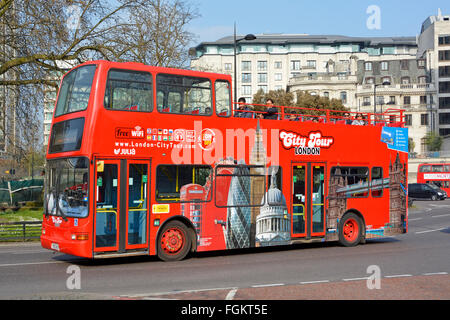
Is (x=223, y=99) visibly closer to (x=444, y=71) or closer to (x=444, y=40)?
(x=444, y=71)

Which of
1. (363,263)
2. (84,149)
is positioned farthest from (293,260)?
(84,149)

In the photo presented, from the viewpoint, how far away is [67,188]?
1256cm

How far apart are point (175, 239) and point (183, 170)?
1.68 meters

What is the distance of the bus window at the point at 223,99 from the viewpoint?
46.6ft

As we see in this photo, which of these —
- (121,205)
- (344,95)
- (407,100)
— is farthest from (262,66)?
(121,205)

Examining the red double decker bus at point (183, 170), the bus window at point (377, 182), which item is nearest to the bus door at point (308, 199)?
the red double decker bus at point (183, 170)

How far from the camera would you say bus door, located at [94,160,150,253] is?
12.3 m

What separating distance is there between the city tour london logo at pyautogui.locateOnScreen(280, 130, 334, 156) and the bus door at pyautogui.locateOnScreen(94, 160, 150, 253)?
434cm

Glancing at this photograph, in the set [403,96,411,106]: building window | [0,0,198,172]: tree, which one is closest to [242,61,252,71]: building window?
[403,96,411,106]: building window

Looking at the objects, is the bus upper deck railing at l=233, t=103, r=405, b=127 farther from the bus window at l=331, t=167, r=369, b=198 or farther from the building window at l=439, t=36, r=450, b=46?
the building window at l=439, t=36, r=450, b=46

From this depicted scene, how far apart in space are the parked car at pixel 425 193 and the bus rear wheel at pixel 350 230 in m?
39.3

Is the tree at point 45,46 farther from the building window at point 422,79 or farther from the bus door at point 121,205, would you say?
the building window at point 422,79

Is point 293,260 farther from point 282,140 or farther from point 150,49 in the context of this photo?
point 150,49

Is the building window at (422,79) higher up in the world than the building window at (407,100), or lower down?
higher up
